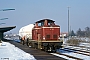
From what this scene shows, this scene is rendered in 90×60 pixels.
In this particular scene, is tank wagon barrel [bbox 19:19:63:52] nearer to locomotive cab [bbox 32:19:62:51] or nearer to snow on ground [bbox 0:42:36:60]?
locomotive cab [bbox 32:19:62:51]

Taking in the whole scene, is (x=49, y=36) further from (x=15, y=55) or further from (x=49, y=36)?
(x=15, y=55)

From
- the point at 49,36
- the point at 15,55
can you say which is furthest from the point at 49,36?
the point at 15,55

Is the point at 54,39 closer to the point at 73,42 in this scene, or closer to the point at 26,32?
the point at 26,32

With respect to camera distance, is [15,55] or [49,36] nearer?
[15,55]

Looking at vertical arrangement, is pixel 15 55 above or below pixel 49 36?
below

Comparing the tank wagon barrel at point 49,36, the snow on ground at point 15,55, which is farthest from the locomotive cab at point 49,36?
the snow on ground at point 15,55

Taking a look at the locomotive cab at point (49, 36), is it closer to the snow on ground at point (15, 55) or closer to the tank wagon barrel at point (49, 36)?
the tank wagon barrel at point (49, 36)

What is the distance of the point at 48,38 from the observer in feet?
83.9

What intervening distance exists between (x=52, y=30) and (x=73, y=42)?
88.9 ft

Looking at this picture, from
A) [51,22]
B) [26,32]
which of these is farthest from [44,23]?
[26,32]

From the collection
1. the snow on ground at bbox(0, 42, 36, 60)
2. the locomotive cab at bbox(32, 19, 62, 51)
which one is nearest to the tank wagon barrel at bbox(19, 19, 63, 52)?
the locomotive cab at bbox(32, 19, 62, 51)

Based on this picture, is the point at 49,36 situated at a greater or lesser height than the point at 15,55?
greater

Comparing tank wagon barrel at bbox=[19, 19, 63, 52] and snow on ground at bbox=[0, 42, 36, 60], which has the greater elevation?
tank wagon barrel at bbox=[19, 19, 63, 52]

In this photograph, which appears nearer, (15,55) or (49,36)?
(15,55)
